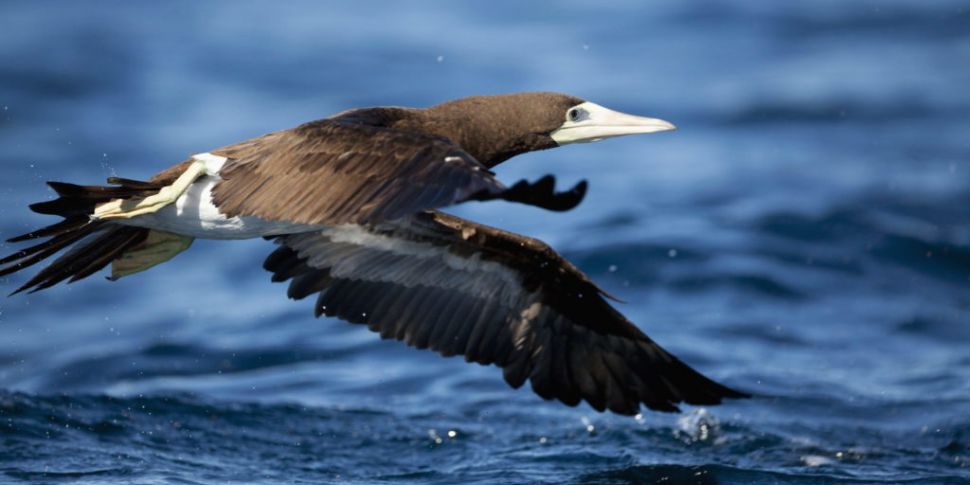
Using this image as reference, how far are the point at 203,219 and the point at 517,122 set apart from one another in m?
1.49

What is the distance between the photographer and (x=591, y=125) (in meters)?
6.99

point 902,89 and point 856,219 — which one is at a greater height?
point 902,89

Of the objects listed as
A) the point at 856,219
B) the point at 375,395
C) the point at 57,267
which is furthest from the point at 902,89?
the point at 57,267

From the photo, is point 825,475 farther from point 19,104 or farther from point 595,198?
point 19,104

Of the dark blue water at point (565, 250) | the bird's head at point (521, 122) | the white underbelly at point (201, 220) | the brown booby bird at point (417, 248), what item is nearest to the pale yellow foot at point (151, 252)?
the brown booby bird at point (417, 248)

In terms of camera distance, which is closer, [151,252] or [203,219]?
[203,219]

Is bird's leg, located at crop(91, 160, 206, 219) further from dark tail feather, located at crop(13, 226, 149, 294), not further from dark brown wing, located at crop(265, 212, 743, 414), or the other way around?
dark brown wing, located at crop(265, 212, 743, 414)

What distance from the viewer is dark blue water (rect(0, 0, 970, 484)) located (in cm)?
855

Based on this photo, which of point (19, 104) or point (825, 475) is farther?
point (19, 104)

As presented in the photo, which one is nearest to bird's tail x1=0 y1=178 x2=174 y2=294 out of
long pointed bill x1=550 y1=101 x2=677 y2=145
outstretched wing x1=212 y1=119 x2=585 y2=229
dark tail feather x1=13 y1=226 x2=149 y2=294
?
dark tail feather x1=13 y1=226 x2=149 y2=294

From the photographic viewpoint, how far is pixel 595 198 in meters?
13.2

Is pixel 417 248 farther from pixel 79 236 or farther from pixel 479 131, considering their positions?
pixel 79 236

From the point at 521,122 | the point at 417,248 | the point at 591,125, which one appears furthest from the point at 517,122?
the point at 417,248

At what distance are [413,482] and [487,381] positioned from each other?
6.87 feet
